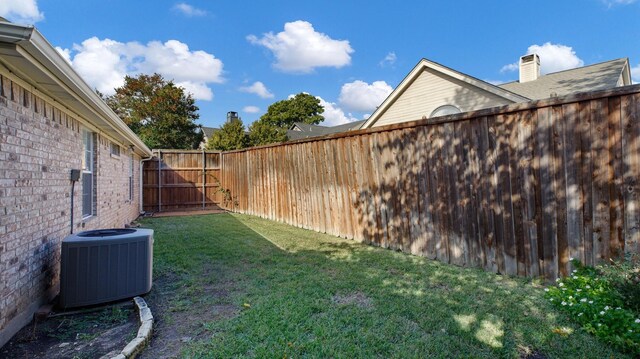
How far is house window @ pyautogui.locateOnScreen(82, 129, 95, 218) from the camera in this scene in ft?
17.1

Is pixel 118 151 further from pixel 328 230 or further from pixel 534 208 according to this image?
pixel 534 208

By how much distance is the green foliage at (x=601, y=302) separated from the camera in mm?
2422

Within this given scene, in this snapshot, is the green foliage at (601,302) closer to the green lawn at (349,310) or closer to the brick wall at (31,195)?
the green lawn at (349,310)

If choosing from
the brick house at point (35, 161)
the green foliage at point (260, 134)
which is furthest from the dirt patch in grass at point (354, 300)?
the green foliage at point (260, 134)

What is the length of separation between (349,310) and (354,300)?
0.95 feet

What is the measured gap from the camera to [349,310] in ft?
10.3

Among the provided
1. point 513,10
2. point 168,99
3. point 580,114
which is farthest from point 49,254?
point 168,99

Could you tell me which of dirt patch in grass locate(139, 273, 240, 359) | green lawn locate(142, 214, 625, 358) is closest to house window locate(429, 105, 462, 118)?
green lawn locate(142, 214, 625, 358)

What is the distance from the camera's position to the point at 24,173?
2.96m

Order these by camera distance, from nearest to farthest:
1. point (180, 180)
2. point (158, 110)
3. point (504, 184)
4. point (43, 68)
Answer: point (43, 68) → point (504, 184) → point (180, 180) → point (158, 110)

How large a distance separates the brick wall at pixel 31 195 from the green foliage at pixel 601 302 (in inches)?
185

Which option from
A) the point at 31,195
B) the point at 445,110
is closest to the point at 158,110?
the point at 445,110

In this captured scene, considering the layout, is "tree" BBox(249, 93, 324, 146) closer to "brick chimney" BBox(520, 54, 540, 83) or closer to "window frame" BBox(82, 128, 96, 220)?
"brick chimney" BBox(520, 54, 540, 83)

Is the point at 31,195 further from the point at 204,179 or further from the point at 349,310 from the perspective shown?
the point at 204,179
